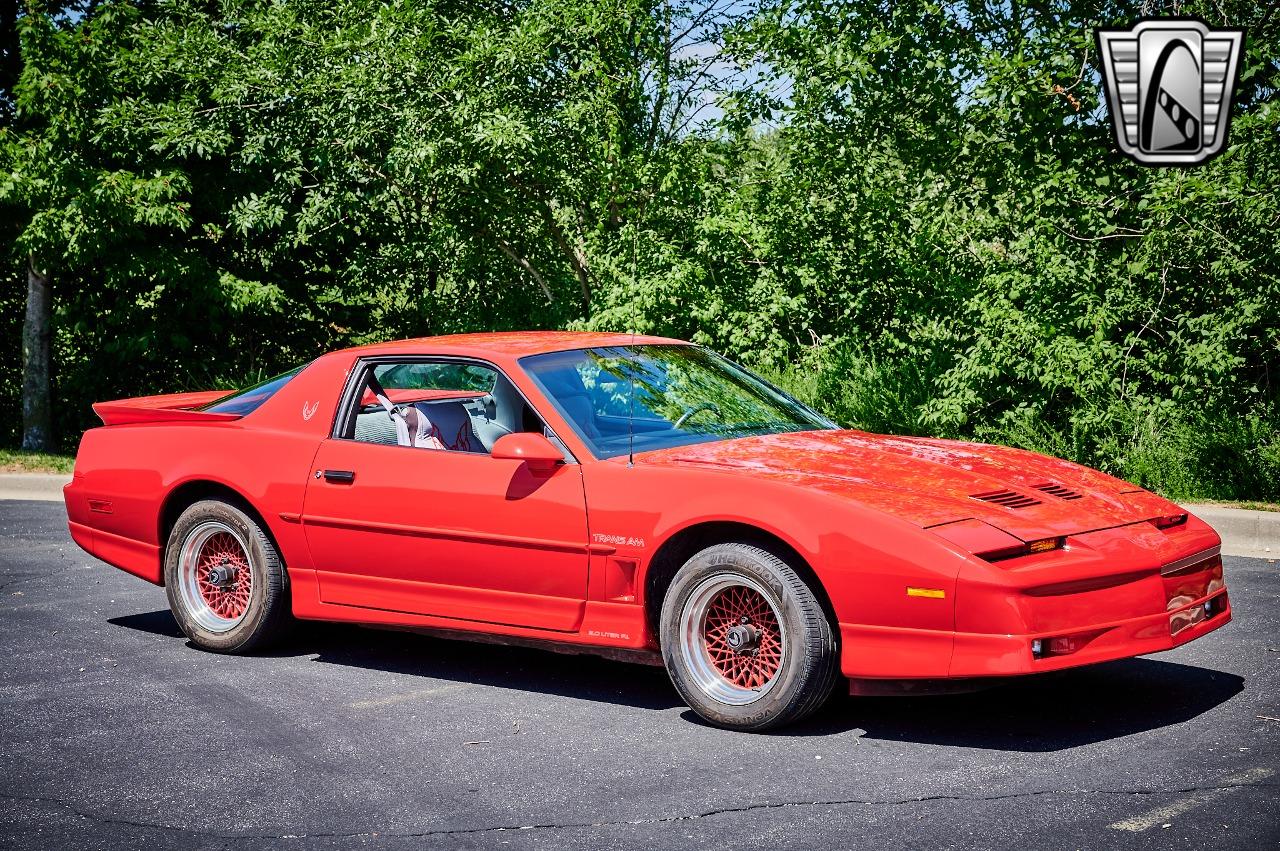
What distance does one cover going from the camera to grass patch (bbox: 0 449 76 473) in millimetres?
15750

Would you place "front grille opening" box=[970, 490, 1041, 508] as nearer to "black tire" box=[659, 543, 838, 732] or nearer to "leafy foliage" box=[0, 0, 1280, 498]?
"black tire" box=[659, 543, 838, 732]

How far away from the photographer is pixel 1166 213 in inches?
481

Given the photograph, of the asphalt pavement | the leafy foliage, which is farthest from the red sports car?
the leafy foliage

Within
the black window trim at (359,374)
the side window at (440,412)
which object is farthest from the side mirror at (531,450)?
the black window trim at (359,374)

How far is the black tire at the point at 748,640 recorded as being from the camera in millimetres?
5336

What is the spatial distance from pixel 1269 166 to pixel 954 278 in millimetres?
3110

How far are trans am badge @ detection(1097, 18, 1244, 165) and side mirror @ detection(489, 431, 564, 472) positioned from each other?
844cm

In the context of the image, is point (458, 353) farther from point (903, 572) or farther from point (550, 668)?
point (903, 572)

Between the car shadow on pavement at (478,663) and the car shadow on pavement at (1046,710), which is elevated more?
the car shadow on pavement at (1046,710)

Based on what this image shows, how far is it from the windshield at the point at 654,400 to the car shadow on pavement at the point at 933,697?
1124mm

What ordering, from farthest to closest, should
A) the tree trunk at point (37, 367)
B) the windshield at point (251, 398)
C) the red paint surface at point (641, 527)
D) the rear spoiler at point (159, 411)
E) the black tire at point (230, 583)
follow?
1. the tree trunk at point (37, 367)
2. the rear spoiler at point (159, 411)
3. the windshield at point (251, 398)
4. the black tire at point (230, 583)
5. the red paint surface at point (641, 527)

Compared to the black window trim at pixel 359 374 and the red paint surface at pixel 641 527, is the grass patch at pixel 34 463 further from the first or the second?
the black window trim at pixel 359 374

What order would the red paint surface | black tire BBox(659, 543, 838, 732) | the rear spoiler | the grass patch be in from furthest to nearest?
1. the grass patch
2. the rear spoiler
3. black tire BBox(659, 543, 838, 732)
4. the red paint surface

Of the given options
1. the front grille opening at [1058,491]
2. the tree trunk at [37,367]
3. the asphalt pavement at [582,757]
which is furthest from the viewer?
the tree trunk at [37,367]
